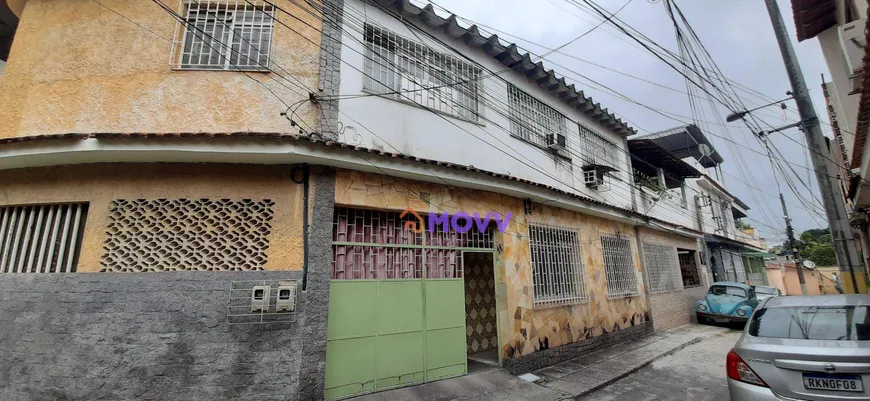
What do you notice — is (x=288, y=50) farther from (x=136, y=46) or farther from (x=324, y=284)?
(x=324, y=284)

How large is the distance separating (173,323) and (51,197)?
2.62 metres

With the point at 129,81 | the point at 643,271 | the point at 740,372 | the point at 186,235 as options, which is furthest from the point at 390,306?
the point at 643,271

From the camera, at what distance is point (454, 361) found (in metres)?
5.87

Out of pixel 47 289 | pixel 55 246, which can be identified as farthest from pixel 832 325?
pixel 55 246

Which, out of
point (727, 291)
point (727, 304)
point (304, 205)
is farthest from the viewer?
point (727, 291)

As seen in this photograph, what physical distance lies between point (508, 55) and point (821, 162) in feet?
20.3

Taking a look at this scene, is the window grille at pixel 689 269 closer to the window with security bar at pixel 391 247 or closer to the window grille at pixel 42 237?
Answer: the window with security bar at pixel 391 247

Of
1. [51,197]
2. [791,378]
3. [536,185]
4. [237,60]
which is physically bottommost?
[791,378]

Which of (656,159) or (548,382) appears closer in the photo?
(548,382)

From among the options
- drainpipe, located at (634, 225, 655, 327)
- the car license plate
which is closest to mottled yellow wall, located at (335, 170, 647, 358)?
drainpipe, located at (634, 225, 655, 327)

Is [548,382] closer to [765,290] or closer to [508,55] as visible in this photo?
[508,55]

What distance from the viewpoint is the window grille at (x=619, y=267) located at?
962cm

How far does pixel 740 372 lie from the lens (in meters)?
3.62

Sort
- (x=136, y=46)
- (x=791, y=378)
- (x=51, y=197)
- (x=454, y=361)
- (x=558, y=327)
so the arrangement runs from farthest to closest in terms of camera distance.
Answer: (x=558, y=327) → (x=454, y=361) → (x=136, y=46) → (x=51, y=197) → (x=791, y=378)
